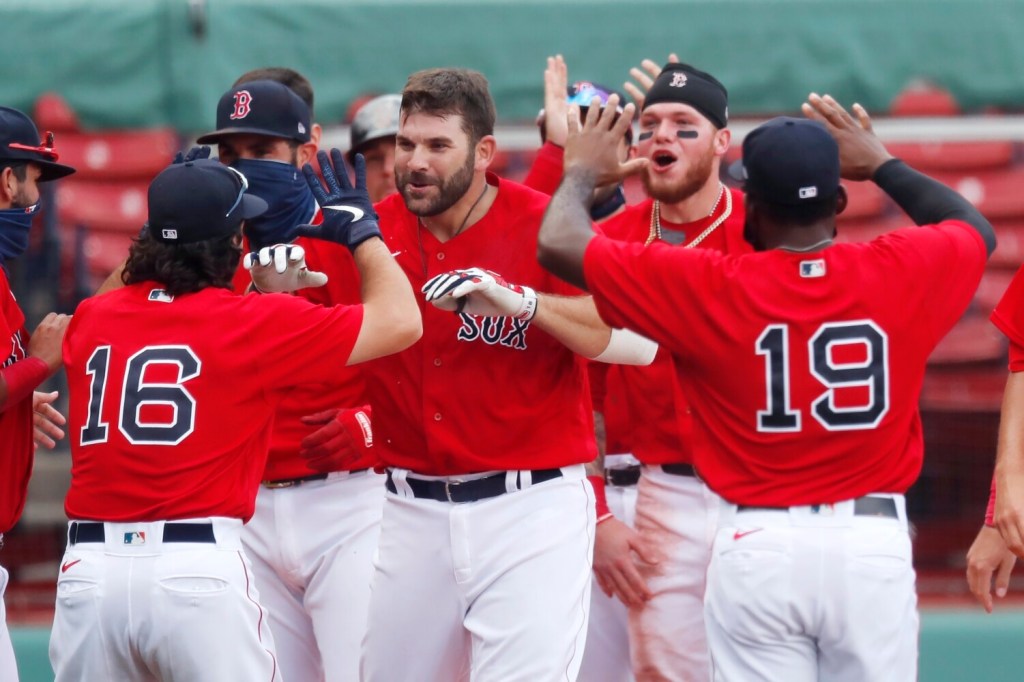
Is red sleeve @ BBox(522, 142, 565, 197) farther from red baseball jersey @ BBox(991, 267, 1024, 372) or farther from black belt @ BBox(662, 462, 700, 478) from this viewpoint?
red baseball jersey @ BBox(991, 267, 1024, 372)

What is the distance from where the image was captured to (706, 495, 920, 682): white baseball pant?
10.2ft

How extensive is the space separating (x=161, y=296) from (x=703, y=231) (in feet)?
5.34

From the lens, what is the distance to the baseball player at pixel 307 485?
13.4ft

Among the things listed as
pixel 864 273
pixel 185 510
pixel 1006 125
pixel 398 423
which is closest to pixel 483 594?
pixel 398 423

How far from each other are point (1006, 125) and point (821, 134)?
2.74m

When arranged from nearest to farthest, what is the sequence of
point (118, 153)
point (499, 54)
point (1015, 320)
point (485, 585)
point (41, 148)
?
point (485, 585) < point (1015, 320) < point (41, 148) < point (499, 54) < point (118, 153)

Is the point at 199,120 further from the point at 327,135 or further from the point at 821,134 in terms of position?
the point at 821,134

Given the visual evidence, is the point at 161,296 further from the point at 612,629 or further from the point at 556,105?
the point at 612,629

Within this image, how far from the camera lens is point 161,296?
3402mm

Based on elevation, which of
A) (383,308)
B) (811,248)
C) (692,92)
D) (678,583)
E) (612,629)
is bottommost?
(612,629)

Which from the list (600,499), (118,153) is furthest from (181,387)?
(118,153)

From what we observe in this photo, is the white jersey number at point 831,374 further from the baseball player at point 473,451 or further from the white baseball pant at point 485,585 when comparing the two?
the white baseball pant at point 485,585

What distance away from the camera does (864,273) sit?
312 cm

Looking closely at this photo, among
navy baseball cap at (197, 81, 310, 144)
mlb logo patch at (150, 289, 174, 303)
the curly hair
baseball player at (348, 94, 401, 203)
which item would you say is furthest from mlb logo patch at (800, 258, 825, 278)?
baseball player at (348, 94, 401, 203)
